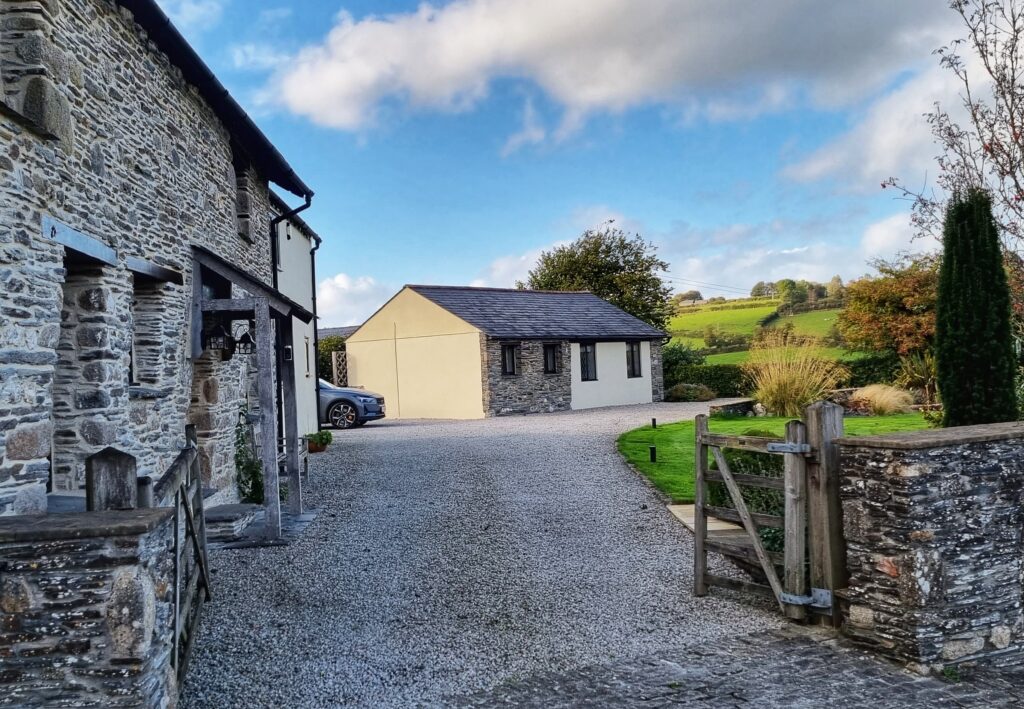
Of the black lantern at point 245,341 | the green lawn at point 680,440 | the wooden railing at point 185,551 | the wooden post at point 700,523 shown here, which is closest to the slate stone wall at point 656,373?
the green lawn at point 680,440

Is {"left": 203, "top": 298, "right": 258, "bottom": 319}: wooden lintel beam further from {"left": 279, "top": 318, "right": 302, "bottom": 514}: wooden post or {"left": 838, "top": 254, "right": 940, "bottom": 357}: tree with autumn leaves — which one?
{"left": 838, "top": 254, "right": 940, "bottom": 357}: tree with autumn leaves

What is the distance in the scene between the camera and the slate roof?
956 inches

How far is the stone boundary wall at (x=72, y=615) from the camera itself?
9.47 feet

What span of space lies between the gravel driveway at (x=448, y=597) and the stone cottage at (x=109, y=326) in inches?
29.7

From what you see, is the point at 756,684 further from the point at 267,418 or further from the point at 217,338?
the point at 217,338

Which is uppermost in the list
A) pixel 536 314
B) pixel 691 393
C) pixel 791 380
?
pixel 536 314

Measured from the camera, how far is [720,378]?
92.6ft

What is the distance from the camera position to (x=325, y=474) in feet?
40.3

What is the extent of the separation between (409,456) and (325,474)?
2163mm

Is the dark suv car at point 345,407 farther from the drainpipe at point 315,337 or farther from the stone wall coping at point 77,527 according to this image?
the stone wall coping at point 77,527

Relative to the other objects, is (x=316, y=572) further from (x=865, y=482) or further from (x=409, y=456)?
(x=409, y=456)

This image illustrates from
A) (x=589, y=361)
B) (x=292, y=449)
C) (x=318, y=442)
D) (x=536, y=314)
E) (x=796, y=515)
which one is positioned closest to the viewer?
(x=796, y=515)

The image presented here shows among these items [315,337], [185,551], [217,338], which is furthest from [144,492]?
[315,337]

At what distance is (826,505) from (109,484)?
434 cm
